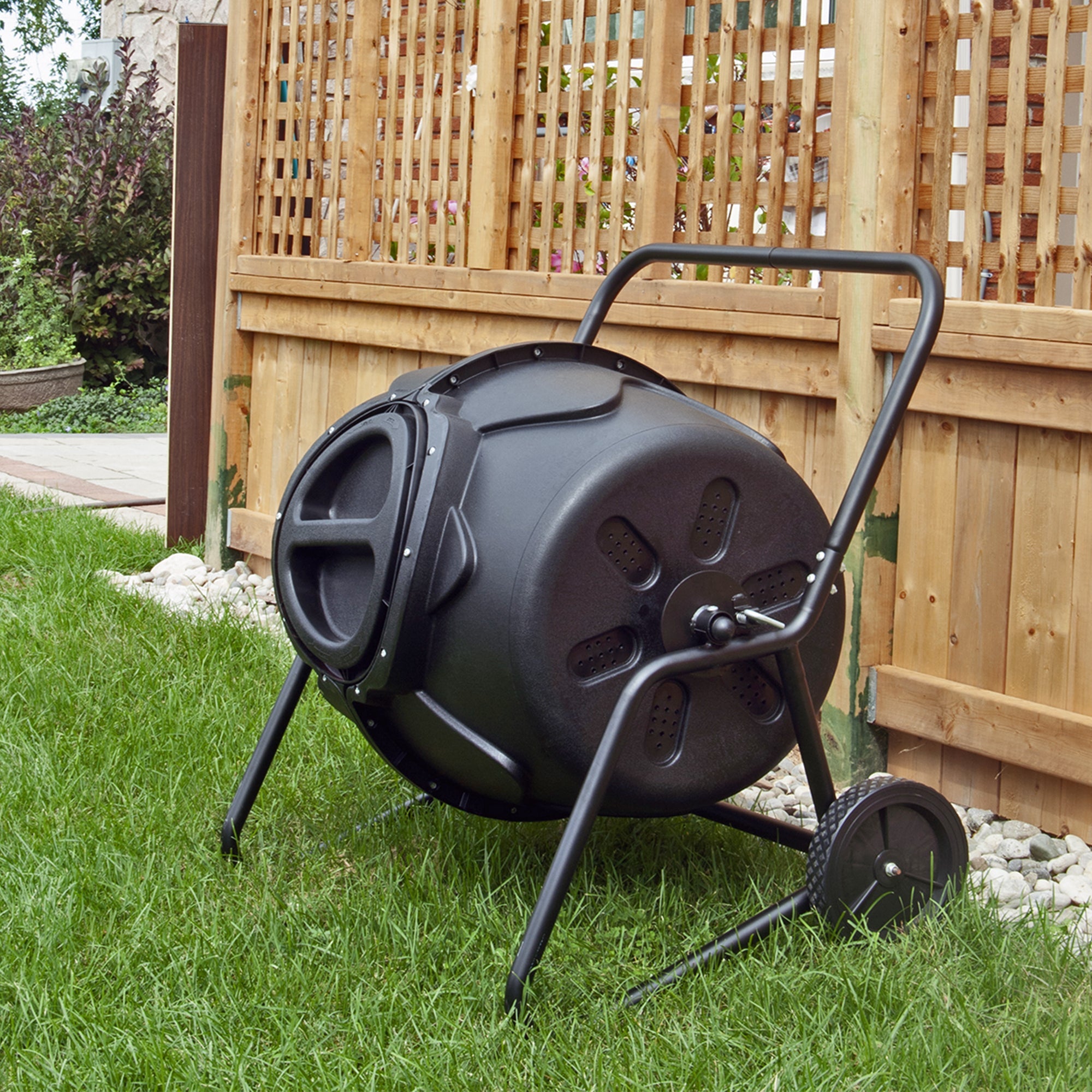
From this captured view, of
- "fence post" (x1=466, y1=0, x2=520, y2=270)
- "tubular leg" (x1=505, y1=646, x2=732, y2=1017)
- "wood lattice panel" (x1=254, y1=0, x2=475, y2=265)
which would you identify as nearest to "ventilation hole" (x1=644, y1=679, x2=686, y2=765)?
"tubular leg" (x1=505, y1=646, x2=732, y2=1017)

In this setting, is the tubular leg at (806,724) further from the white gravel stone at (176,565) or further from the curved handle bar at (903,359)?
the white gravel stone at (176,565)

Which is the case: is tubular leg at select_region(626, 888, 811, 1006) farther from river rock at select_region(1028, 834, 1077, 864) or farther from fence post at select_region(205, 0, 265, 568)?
fence post at select_region(205, 0, 265, 568)

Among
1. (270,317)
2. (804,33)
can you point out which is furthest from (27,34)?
(804,33)

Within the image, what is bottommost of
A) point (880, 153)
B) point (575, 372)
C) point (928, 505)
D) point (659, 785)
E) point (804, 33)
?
point (659, 785)

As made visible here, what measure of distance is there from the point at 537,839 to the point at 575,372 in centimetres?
95

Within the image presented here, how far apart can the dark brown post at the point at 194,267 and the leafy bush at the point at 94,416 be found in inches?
172

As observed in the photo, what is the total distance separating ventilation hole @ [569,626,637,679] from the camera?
2.02m

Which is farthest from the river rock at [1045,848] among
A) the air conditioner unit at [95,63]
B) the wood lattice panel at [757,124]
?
the air conditioner unit at [95,63]

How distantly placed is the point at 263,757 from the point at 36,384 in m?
8.04

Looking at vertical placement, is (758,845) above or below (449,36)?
below

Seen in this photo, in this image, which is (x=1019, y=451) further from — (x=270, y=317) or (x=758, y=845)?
(x=270, y=317)

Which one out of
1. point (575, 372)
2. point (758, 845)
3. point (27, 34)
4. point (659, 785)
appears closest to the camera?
point (659, 785)

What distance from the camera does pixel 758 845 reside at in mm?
2658

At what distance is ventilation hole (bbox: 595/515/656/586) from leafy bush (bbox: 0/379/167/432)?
8.13 m
